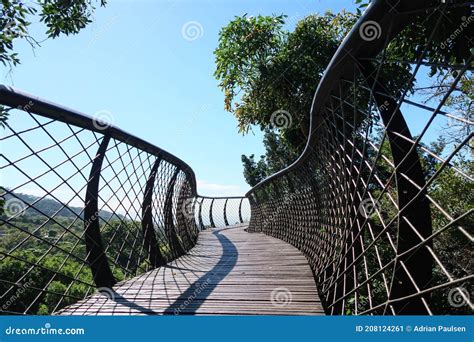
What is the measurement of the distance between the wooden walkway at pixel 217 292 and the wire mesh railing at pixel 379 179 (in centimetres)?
19

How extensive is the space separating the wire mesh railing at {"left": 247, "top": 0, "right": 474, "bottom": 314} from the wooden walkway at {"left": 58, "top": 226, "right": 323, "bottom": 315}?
0.62 feet

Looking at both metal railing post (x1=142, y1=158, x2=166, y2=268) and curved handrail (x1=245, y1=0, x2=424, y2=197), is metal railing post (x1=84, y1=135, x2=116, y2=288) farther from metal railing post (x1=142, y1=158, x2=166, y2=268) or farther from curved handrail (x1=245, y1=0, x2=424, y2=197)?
curved handrail (x1=245, y1=0, x2=424, y2=197)

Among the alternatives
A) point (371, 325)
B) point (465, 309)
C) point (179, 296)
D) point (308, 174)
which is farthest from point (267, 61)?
point (371, 325)

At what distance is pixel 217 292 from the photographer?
230 cm

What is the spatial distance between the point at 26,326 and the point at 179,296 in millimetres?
1048

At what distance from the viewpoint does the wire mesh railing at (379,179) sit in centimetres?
101

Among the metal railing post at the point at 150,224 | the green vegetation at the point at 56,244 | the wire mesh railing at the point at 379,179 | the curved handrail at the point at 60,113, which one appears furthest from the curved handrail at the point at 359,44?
the metal railing post at the point at 150,224

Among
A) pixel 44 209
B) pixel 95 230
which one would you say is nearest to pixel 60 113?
pixel 44 209

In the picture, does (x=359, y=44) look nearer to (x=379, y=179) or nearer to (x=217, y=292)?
(x=379, y=179)

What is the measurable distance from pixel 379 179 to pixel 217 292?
4.82 feet

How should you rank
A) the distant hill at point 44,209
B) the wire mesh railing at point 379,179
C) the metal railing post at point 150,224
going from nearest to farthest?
the wire mesh railing at point 379,179
the distant hill at point 44,209
the metal railing post at point 150,224

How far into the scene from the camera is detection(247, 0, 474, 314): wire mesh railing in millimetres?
1008

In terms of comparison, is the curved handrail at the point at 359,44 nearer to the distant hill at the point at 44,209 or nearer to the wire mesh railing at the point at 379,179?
the wire mesh railing at the point at 379,179

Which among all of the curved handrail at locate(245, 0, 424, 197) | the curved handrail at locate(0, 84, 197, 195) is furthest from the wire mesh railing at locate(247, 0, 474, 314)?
the curved handrail at locate(0, 84, 197, 195)
